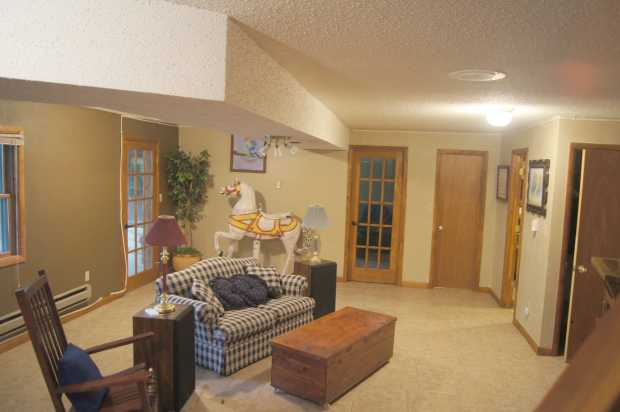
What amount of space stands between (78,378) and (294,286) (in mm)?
2555

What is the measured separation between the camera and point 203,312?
12.2ft

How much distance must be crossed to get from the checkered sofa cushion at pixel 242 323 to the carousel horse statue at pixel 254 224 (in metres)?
2.43

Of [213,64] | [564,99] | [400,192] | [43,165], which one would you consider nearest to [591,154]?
[564,99]

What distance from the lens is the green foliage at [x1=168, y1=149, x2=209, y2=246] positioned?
6797mm

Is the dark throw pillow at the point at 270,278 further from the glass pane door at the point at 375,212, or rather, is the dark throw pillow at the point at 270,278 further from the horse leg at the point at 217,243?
the glass pane door at the point at 375,212

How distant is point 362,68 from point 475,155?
467 centimetres

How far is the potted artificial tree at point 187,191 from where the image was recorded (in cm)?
676

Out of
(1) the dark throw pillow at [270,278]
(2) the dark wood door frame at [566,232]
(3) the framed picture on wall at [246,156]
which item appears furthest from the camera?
(3) the framed picture on wall at [246,156]

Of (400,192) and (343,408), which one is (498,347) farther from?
(400,192)

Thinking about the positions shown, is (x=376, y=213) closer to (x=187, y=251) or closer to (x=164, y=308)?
(x=187, y=251)

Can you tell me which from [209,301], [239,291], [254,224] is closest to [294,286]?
[239,291]

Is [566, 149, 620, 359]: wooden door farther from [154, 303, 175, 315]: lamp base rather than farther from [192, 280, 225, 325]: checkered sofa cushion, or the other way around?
[154, 303, 175, 315]: lamp base

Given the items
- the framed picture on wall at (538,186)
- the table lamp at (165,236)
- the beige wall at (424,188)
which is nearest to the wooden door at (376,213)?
the beige wall at (424,188)

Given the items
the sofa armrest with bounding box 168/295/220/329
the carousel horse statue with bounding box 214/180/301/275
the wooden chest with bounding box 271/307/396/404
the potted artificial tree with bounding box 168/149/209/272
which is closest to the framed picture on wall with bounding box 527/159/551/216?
the wooden chest with bounding box 271/307/396/404
